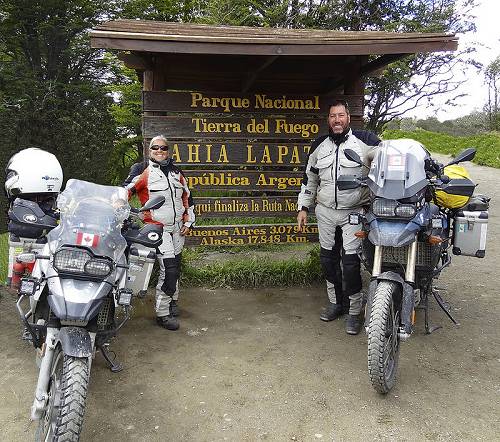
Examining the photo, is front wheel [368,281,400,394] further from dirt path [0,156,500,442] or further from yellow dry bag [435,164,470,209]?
yellow dry bag [435,164,470,209]

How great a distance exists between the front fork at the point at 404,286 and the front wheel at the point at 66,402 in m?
1.77

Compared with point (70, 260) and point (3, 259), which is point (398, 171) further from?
point (3, 259)

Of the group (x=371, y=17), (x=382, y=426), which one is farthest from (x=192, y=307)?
(x=371, y=17)

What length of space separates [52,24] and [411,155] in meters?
16.9

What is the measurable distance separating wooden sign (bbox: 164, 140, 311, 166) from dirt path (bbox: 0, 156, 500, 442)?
152cm

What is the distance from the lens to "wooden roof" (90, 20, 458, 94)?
4141mm

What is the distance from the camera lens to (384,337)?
2984 millimetres

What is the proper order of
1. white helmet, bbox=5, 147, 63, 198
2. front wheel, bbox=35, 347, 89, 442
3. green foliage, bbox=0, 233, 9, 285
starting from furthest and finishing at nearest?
green foliage, bbox=0, 233, 9, 285 < white helmet, bbox=5, 147, 63, 198 < front wheel, bbox=35, 347, 89, 442

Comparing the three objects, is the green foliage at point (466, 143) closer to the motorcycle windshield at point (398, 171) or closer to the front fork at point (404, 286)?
the motorcycle windshield at point (398, 171)

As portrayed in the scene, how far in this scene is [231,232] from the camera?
5395 mm

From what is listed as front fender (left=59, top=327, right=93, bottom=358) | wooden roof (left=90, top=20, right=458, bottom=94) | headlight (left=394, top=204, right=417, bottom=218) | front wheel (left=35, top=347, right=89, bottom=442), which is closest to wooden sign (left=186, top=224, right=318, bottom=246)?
wooden roof (left=90, top=20, right=458, bottom=94)

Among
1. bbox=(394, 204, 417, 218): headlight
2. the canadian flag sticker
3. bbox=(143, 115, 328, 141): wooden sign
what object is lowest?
the canadian flag sticker

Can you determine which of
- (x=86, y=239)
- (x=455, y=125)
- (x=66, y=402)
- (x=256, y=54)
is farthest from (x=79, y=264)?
(x=455, y=125)

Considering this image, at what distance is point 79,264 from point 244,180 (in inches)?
121
